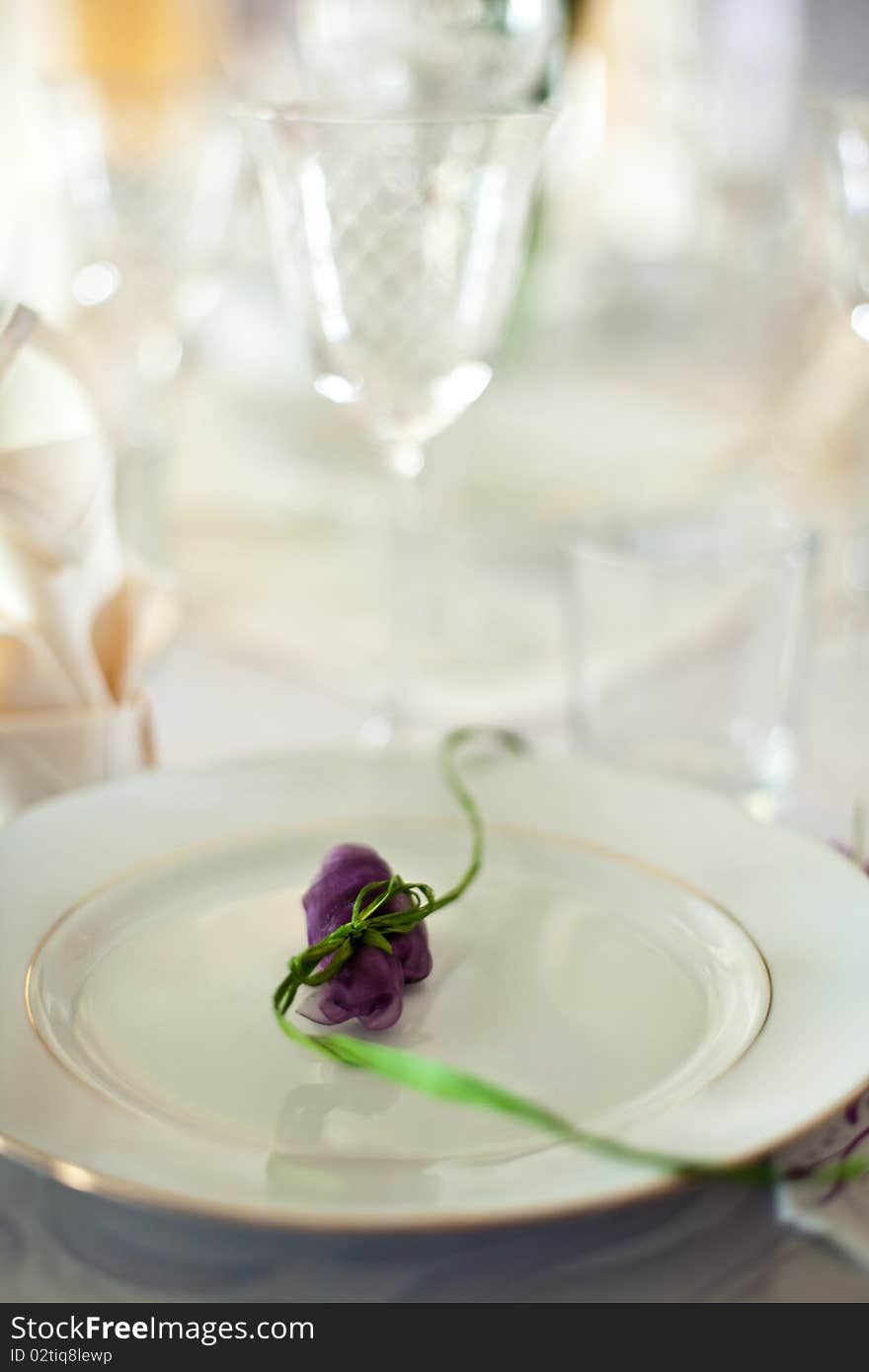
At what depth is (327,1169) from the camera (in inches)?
12.9

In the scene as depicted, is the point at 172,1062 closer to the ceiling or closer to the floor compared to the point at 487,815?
closer to the floor

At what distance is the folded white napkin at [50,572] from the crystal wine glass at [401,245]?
123 millimetres

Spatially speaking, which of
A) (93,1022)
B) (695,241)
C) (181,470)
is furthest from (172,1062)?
(695,241)

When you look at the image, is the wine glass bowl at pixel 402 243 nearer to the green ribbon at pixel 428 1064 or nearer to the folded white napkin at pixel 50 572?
the folded white napkin at pixel 50 572

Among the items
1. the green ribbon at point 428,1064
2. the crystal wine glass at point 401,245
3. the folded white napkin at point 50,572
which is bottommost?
the green ribbon at point 428,1064

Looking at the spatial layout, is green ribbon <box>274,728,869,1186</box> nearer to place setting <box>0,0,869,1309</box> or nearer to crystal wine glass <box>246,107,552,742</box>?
place setting <box>0,0,869,1309</box>

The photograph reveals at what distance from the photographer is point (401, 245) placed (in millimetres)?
627

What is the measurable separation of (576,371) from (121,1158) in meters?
0.93

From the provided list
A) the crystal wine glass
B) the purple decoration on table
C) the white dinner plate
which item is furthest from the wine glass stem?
the purple decoration on table

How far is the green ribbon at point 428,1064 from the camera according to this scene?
317mm

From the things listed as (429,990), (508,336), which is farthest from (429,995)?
(508,336)

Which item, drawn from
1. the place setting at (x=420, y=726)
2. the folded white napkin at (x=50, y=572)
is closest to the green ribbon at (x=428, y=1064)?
the place setting at (x=420, y=726)

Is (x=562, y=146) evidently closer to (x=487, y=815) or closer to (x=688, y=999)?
(x=487, y=815)

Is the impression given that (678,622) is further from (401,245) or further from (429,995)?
(429,995)
